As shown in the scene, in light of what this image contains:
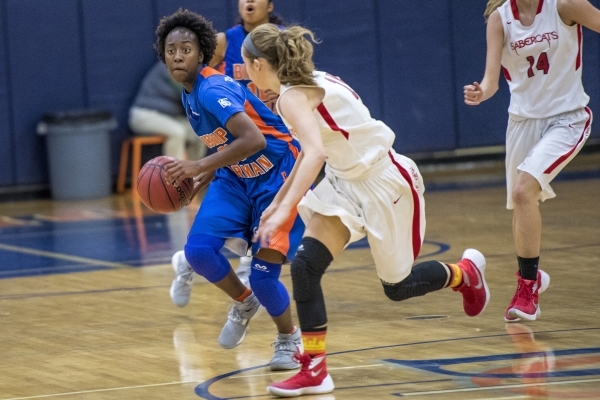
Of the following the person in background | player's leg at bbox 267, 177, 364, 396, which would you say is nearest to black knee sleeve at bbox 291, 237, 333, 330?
player's leg at bbox 267, 177, 364, 396

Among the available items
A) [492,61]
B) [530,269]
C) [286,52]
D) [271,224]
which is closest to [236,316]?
[271,224]

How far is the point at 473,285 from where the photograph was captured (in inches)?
212

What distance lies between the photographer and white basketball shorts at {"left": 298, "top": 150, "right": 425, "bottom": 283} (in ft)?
15.0

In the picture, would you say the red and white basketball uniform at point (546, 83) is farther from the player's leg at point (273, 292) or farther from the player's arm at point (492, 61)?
the player's leg at point (273, 292)

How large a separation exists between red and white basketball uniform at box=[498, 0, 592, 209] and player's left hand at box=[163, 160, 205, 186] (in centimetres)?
170

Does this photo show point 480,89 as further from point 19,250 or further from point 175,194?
point 19,250

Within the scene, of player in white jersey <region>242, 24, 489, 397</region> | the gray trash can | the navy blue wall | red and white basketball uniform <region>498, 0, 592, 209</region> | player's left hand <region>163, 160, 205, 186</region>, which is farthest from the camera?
the navy blue wall

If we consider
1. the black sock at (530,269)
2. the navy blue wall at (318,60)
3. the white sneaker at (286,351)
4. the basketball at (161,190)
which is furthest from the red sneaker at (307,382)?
the navy blue wall at (318,60)

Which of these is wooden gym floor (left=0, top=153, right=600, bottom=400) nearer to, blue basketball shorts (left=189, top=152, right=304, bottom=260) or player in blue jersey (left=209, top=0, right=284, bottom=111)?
blue basketball shorts (left=189, top=152, right=304, bottom=260)

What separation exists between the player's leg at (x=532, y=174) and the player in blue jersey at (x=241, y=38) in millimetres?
1593

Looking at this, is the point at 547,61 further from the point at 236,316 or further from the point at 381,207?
the point at 236,316

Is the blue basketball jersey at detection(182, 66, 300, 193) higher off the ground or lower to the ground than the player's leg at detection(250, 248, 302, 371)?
higher

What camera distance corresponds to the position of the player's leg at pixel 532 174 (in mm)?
5562

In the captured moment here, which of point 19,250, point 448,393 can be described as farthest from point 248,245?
point 19,250
